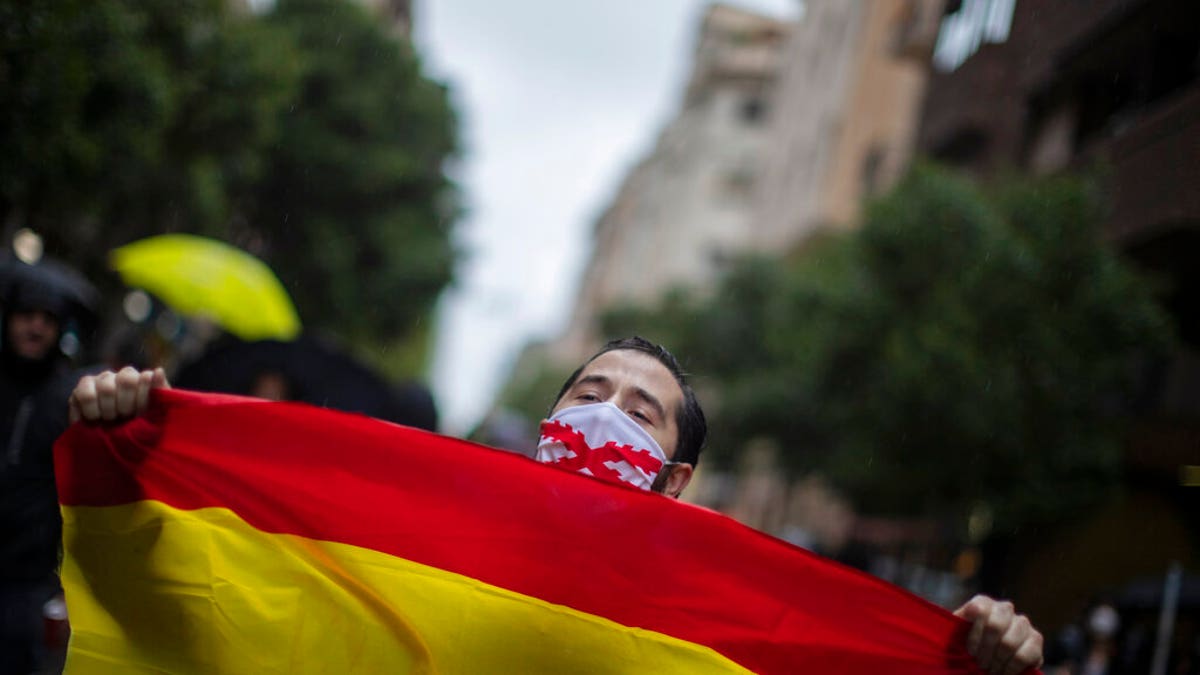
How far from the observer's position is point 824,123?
36.6 metres

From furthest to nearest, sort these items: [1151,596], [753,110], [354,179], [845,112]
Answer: [753,110] → [845,112] → [354,179] → [1151,596]

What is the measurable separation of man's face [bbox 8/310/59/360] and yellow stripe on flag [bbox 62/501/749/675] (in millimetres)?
1519

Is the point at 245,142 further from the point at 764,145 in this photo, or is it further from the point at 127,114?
the point at 764,145

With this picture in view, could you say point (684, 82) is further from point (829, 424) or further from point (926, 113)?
point (829, 424)

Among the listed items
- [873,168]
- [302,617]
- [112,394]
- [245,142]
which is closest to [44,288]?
[112,394]

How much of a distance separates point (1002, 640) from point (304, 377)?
165 inches

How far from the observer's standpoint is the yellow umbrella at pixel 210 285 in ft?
33.6

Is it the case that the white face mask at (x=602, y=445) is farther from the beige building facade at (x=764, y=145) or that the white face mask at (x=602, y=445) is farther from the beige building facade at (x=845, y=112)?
the beige building facade at (x=845, y=112)

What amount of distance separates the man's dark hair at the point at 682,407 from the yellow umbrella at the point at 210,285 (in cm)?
718

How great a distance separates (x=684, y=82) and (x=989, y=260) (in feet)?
198

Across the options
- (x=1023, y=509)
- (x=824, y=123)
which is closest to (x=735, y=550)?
(x=1023, y=509)

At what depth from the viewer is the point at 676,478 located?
10.4ft

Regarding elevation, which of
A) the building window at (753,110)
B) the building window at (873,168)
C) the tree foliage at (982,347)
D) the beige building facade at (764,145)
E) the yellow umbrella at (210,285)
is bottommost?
the yellow umbrella at (210,285)

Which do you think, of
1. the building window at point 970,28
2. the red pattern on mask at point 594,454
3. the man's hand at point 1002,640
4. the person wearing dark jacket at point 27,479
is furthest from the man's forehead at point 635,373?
the building window at point 970,28
